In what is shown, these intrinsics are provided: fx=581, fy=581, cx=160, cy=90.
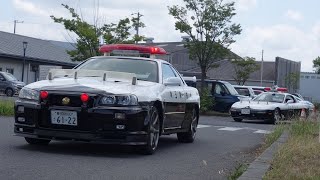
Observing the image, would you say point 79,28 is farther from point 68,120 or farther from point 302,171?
point 302,171

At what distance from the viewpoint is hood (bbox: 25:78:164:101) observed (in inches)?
307

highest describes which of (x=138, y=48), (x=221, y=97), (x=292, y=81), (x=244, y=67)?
(x=244, y=67)

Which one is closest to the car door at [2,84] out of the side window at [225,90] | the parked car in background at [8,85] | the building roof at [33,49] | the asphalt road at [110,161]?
the parked car in background at [8,85]

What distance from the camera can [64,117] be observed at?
7.78 metres

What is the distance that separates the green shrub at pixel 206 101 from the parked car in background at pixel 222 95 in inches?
12.5

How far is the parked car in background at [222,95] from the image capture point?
2784 centimetres

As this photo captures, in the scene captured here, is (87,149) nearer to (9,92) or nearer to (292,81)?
(9,92)

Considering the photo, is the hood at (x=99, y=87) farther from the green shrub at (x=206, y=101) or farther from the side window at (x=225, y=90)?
the side window at (x=225, y=90)

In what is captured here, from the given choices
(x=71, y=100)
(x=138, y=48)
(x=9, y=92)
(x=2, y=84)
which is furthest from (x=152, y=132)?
(x=2, y=84)

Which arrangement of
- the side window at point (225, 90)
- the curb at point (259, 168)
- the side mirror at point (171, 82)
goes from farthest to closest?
1. the side window at point (225, 90)
2. the side mirror at point (171, 82)
3. the curb at point (259, 168)

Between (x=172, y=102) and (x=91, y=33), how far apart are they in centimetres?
2077

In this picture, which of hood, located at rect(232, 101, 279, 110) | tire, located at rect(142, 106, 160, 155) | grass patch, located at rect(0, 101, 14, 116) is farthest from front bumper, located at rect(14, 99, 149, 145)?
hood, located at rect(232, 101, 279, 110)

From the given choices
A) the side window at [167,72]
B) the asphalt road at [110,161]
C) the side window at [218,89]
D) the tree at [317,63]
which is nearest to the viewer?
the asphalt road at [110,161]

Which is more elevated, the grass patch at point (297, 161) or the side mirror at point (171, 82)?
the side mirror at point (171, 82)
